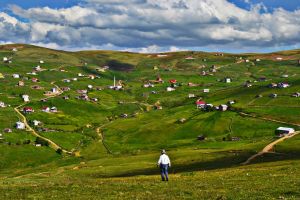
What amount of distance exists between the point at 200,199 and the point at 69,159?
161732 mm

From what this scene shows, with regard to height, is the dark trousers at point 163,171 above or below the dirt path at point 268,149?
above

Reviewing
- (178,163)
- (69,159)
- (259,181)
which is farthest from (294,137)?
(259,181)

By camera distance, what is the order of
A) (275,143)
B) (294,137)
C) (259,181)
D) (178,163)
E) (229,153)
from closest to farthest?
(259,181) < (178,163) < (229,153) < (275,143) < (294,137)

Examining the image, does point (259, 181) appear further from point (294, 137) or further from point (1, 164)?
point (1, 164)

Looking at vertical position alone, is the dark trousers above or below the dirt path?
above

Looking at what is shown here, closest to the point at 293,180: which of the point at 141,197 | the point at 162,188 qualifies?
the point at 162,188

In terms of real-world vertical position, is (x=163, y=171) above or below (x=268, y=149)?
above

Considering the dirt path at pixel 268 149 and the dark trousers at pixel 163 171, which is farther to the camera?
the dirt path at pixel 268 149

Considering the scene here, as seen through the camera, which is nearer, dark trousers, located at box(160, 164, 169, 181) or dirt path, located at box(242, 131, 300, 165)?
dark trousers, located at box(160, 164, 169, 181)

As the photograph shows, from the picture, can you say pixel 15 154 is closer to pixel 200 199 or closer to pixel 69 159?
pixel 69 159

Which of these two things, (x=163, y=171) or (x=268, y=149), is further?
(x=268, y=149)

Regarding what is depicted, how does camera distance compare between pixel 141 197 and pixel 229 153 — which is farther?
pixel 229 153

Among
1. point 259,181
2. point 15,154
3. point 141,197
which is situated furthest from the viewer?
point 15,154

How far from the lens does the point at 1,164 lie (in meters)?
183
